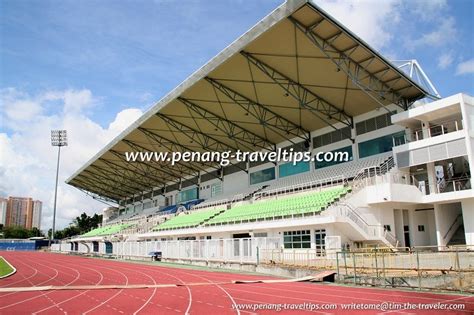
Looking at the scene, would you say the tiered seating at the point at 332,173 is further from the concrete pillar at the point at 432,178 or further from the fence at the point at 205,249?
the fence at the point at 205,249

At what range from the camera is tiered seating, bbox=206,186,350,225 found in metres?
27.0

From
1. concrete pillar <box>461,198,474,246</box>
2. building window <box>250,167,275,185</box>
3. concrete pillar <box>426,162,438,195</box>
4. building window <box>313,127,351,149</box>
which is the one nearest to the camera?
concrete pillar <box>461,198,474,246</box>

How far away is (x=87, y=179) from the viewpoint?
77438mm

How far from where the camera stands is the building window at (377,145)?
31314 mm

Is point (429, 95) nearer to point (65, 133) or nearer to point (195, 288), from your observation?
point (195, 288)

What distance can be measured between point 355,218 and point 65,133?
7195cm

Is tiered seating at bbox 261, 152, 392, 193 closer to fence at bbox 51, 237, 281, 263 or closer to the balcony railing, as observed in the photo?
the balcony railing

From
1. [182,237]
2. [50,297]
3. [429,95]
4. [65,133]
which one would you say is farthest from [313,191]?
[65,133]

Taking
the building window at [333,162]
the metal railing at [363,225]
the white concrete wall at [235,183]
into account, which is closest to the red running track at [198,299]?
the metal railing at [363,225]

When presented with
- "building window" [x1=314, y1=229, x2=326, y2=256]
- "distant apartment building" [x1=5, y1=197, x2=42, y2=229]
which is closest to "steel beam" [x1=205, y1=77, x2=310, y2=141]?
"building window" [x1=314, y1=229, x2=326, y2=256]

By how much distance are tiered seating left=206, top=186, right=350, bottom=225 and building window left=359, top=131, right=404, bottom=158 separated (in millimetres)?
5130

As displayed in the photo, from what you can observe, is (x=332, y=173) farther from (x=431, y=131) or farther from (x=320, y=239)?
(x=320, y=239)

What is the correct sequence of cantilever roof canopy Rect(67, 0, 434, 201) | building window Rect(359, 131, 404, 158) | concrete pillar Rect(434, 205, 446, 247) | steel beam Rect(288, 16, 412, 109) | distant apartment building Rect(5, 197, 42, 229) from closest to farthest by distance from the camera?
steel beam Rect(288, 16, 412, 109)
cantilever roof canopy Rect(67, 0, 434, 201)
concrete pillar Rect(434, 205, 446, 247)
building window Rect(359, 131, 404, 158)
distant apartment building Rect(5, 197, 42, 229)

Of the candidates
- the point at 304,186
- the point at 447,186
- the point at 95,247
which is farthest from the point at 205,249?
the point at 95,247
